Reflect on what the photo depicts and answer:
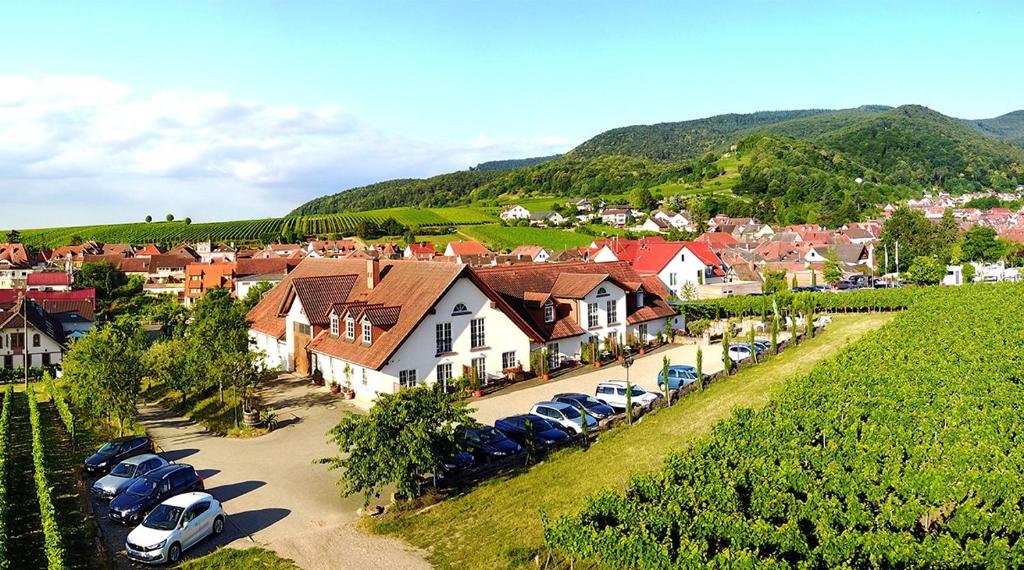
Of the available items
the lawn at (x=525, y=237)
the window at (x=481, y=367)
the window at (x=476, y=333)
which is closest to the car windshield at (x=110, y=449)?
the window at (x=481, y=367)

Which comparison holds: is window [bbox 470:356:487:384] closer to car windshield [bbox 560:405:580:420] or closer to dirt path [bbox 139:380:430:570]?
dirt path [bbox 139:380:430:570]

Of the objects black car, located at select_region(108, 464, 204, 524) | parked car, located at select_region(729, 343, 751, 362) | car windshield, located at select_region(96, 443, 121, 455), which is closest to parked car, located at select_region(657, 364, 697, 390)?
parked car, located at select_region(729, 343, 751, 362)

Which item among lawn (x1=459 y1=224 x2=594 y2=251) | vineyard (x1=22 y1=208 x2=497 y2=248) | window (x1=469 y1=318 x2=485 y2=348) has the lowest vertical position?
window (x1=469 y1=318 x2=485 y2=348)

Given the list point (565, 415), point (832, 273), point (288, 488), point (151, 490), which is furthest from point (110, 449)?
point (832, 273)

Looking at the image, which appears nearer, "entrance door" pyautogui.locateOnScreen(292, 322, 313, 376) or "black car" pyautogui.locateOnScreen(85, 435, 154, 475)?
"black car" pyautogui.locateOnScreen(85, 435, 154, 475)

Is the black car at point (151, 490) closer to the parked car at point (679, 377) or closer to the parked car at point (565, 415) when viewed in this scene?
the parked car at point (565, 415)
